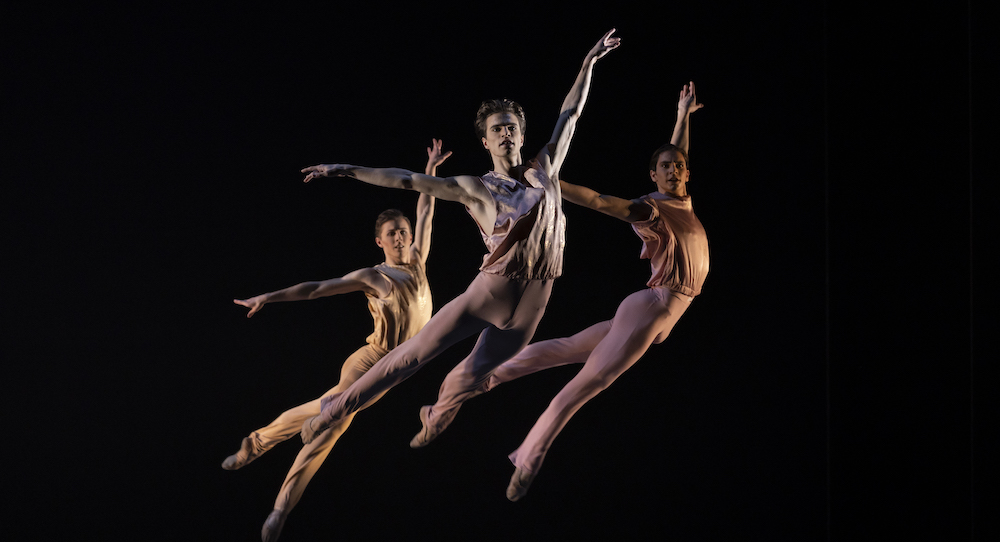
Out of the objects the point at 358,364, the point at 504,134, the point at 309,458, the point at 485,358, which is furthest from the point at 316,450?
the point at 504,134

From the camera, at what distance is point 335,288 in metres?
3.38

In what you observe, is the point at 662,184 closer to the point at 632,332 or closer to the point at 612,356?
the point at 632,332

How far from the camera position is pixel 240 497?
3.45 meters

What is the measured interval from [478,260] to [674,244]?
3.11 feet

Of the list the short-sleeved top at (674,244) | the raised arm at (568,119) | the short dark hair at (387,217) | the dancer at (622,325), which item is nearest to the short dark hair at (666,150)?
the dancer at (622,325)

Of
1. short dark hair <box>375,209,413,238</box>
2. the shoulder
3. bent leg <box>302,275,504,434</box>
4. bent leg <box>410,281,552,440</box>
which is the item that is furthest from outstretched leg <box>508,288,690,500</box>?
short dark hair <box>375,209,413,238</box>

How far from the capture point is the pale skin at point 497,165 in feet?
10.0

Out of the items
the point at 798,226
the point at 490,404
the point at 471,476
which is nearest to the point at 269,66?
the point at 490,404

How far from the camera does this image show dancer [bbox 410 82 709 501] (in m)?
3.40

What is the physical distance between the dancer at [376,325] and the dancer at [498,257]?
0.18m

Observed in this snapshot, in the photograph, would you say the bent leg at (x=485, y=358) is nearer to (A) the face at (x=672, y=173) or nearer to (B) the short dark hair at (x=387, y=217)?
(B) the short dark hair at (x=387, y=217)

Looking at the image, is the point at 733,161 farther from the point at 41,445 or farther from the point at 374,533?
the point at 41,445

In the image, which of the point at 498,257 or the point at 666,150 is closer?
the point at 498,257

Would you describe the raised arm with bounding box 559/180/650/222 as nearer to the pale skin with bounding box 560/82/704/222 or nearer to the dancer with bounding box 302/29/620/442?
the pale skin with bounding box 560/82/704/222
